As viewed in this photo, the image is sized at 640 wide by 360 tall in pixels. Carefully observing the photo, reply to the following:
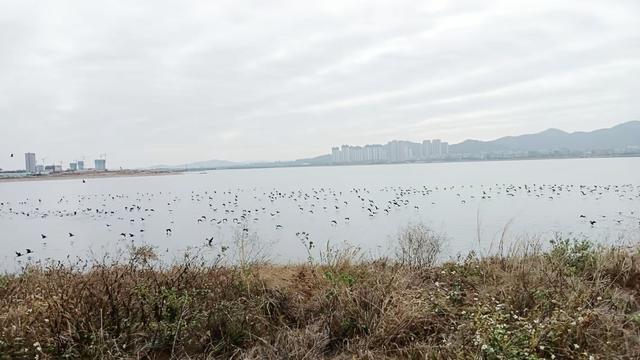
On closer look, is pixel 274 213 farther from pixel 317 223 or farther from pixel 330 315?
pixel 330 315

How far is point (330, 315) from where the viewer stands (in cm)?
517

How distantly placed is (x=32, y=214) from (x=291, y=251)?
20217 millimetres

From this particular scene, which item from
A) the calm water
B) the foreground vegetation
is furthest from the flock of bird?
the foreground vegetation

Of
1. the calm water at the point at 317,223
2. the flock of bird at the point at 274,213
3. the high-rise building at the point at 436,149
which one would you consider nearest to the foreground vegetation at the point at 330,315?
the calm water at the point at 317,223

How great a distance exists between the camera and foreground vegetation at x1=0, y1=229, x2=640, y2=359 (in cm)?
431

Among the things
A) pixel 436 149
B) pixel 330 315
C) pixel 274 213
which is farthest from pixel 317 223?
pixel 436 149

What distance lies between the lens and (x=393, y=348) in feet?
15.3

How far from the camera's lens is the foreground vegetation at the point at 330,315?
4.31 metres

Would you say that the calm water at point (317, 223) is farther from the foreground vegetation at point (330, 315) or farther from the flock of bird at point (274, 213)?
the foreground vegetation at point (330, 315)

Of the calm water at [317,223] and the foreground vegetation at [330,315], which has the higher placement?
the foreground vegetation at [330,315]

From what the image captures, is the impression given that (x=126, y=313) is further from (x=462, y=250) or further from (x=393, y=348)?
(x=462, y=250)

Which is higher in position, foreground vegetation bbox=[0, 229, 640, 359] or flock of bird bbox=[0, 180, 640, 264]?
foreground vegetation bbox=[0, 229, 640, 359]

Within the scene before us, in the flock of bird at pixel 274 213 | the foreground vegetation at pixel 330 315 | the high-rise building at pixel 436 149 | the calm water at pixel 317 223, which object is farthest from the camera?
the high-rise building at pixel 436 149

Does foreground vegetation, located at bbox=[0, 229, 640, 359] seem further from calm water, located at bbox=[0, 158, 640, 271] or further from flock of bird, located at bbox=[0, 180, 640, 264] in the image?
flock of bird, located at bbox=[0, 180, 640, 264]
